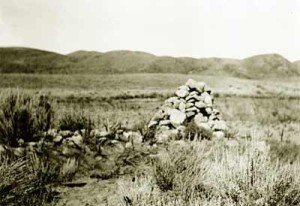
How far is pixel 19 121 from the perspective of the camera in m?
8.28

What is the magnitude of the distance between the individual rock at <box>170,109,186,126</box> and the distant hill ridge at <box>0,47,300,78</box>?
64.4m

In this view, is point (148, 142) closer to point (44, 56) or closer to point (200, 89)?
point (200, 89)

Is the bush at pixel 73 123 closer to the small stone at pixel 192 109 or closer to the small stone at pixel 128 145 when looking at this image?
the small stone at pixel 128 145

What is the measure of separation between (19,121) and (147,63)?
8292 centimetres

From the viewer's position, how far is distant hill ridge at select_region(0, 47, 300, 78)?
7988 centimetres

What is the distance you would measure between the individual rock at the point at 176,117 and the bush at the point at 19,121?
3.21m

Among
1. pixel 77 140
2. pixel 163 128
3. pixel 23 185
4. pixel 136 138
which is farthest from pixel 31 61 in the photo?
pixel 23 185

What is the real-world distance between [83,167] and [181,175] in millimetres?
2150

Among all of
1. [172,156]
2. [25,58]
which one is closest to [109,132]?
[172,156]

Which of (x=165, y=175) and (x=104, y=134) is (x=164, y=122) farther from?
(x=165, y=175)

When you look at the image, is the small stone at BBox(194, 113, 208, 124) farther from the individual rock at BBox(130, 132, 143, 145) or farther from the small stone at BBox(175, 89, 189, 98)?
the individual rock at BBox(130, 132, 143, 145)

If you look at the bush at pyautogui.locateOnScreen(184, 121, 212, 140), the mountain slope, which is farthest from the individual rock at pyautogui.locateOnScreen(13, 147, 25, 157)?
the mountain slope

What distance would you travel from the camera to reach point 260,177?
532 centimetres

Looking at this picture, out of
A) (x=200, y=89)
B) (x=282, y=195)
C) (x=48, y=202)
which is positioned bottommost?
(x=48, y=202)
